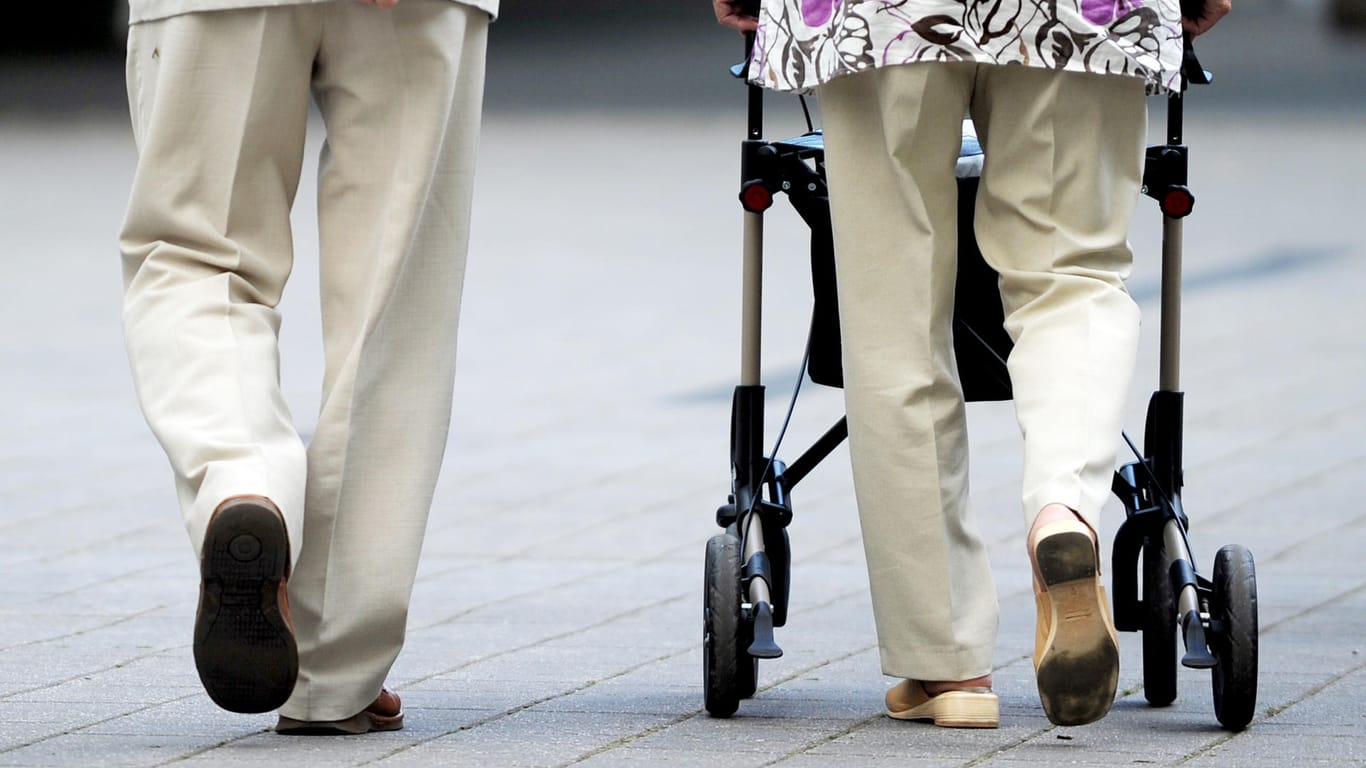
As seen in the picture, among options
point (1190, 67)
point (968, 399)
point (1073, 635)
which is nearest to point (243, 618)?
point (1073, 635)

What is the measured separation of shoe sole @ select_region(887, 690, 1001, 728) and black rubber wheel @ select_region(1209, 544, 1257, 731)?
1.04 ft

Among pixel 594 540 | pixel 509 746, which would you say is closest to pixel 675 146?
pixel 594 540

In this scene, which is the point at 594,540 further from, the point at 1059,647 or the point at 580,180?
the point at 580,180

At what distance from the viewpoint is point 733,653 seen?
3227 millimetres

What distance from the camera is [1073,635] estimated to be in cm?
275

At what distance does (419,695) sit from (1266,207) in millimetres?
10437

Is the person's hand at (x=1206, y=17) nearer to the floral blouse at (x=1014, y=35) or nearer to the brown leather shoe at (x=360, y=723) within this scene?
the floral blouse at (x=1014, y=35)

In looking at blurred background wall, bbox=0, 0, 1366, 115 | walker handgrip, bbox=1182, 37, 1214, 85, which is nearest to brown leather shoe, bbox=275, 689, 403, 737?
walker handgrip, bbox=1182, 37, 1214, 85

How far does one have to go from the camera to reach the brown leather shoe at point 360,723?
308 centimetres

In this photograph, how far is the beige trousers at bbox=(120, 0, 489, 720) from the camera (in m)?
2.92

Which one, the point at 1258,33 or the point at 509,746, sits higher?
the point at 509,746

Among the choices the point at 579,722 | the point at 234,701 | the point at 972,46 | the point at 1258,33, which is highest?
the point at 972,46

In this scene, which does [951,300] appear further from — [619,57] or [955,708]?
[619,57]

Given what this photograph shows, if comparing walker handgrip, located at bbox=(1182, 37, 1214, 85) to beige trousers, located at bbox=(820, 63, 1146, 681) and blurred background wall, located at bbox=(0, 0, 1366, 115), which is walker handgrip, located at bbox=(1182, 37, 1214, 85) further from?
blurred background wall, located at bbox=(0, 0, 1366, 115)
